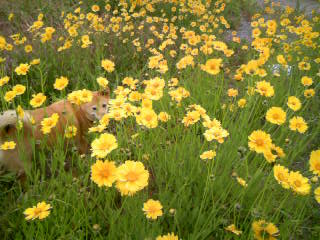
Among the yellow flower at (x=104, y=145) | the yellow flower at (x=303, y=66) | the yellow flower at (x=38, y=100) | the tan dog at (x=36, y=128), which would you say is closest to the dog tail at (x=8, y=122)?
the tan dog at (x=36, y=128)

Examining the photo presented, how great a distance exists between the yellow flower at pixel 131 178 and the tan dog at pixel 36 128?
671 mm

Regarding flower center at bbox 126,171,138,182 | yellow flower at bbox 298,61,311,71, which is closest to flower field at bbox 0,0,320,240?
flower center at bbox 126,171,138,182

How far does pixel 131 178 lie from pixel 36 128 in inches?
43.0

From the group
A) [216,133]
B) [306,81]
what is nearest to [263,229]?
[216,133]

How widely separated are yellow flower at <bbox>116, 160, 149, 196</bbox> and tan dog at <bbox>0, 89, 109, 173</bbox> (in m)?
0.67

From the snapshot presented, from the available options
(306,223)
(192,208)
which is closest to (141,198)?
(192,208)

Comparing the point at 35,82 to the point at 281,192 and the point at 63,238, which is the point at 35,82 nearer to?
the point at 63,238

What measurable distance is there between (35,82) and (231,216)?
2.71m

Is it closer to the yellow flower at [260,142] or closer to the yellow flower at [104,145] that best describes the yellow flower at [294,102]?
the yellow flower at [260,142]

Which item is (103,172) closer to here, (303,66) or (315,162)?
(315,162)

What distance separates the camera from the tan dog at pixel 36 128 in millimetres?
1730

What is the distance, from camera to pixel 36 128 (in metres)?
1.89

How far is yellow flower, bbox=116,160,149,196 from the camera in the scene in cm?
107

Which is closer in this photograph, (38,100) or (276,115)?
(276,115)
